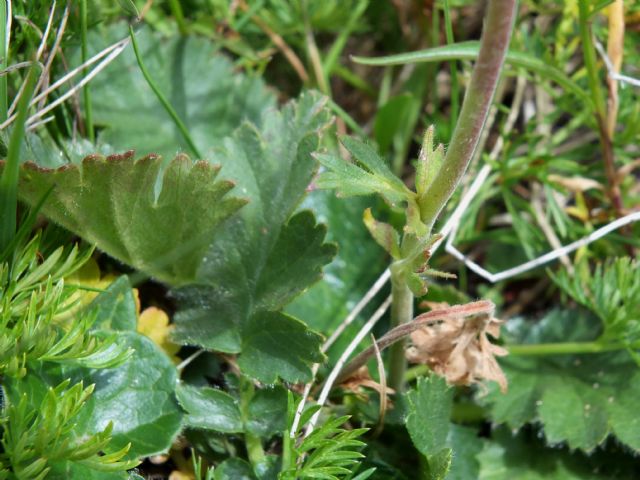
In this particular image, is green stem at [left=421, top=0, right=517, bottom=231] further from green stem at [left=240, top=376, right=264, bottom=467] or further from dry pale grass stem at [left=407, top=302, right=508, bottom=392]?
green stem at [left=240, top=376, right=264, bottom=467]

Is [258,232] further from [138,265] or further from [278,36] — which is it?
[278,36]

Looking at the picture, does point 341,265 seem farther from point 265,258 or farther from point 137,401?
point 137,401

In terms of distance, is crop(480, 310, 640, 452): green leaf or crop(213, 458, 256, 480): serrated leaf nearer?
crop(213, 458, 256, 480): serrated leaf

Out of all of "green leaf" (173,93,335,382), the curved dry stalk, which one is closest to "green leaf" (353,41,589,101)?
"green leaf" (173,93,335,382)

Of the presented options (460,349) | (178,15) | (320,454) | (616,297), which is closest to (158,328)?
(320,454)

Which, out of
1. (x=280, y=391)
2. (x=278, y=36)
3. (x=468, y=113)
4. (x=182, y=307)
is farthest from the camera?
(x=278, y=36)

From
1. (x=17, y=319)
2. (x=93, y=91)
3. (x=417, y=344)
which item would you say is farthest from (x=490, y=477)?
(x=93, y=91)
